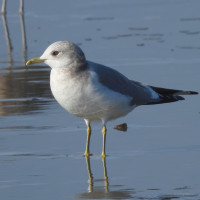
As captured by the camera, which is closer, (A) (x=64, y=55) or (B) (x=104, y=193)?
(B) (x=104, y=193)

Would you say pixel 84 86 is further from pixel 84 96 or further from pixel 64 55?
pixel 64 55

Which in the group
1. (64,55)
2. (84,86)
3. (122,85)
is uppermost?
(64,55)

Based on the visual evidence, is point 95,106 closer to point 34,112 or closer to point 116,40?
point 34,112

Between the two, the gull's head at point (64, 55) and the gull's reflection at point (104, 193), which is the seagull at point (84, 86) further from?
A: the gull's reflection at point (104, 193)

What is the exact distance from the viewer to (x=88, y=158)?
6223 mm

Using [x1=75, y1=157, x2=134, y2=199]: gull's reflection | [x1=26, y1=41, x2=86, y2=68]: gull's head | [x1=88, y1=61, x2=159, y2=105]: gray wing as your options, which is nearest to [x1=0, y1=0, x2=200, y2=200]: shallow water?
[x1=75, y1=157, x2=134, y2=199]: gull's reflection

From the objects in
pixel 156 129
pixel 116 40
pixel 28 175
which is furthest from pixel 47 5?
pixel 28 175

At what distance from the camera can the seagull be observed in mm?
6012

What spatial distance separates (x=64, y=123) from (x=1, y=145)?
1.01 metres

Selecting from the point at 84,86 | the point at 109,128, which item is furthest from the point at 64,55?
the point at 109,128

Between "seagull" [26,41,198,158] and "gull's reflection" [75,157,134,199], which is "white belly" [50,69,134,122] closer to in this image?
"seagull" [26,41,198,158]

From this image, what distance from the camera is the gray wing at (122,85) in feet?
20.5

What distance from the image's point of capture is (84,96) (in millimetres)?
6020

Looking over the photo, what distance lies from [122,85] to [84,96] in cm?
58
